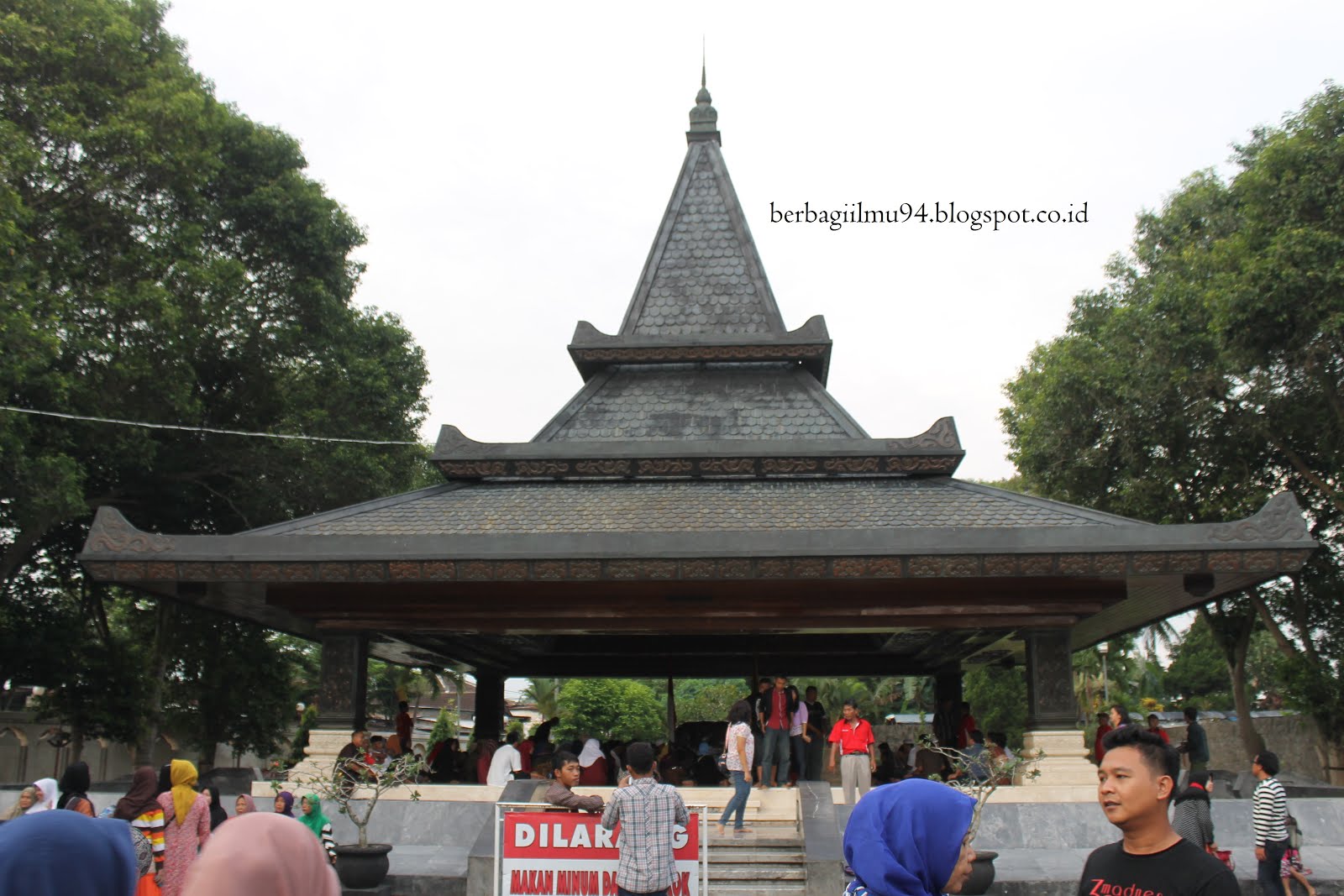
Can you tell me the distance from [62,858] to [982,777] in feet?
34.5

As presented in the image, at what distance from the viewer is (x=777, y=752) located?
42.1ft

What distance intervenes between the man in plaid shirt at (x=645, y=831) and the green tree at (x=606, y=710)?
4195cm

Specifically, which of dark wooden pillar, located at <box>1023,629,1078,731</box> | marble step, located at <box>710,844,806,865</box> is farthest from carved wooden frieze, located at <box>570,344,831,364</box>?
marble step, located at <box>710,844,806,865</box>

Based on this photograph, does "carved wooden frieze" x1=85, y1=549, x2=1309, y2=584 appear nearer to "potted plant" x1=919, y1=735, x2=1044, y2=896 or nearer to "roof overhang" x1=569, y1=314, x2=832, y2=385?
"potted plant" x1=919, y1=735, x2=1044, y2=896

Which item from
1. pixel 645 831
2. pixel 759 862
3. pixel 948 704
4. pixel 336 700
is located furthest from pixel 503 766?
pixel 948 704

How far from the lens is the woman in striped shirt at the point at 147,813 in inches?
328

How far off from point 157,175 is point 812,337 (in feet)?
37.8

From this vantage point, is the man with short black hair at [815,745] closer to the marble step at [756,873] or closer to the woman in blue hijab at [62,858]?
the marble step at [756,873]

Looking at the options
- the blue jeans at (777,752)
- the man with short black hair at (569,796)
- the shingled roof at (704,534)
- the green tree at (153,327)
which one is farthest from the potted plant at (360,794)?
the green tree at (153,327)

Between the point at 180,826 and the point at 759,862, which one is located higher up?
the point at 180,826

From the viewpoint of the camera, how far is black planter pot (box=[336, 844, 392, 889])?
31.8ft

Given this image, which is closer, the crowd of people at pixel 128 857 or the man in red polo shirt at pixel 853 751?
the crowd of people at pixel 128 857

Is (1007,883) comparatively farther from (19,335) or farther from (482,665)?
(19,335)

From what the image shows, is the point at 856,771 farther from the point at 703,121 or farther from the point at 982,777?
the point at 703,121
